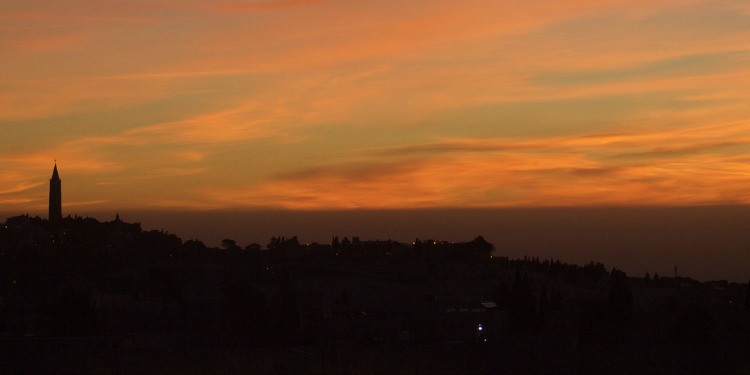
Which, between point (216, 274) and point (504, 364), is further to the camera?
point (216, 274)

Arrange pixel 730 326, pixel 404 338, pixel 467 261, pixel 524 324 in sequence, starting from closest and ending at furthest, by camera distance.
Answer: pixel 730 326 → pixel 404 338 → pixel 524 324 → pixel 467 261

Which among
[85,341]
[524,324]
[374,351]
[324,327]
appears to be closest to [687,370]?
[374,351]

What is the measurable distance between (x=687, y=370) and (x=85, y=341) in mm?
11113

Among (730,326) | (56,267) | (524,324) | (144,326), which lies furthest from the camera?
(56,267)

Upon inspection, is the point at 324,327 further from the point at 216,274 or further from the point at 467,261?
the point at 467,261

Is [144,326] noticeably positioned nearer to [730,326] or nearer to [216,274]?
[730,326]

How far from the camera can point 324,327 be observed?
81.9 ft

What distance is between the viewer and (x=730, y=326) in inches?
901

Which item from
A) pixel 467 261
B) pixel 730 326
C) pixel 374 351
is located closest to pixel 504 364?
pixel 374 351

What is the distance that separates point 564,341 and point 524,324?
3602 cm

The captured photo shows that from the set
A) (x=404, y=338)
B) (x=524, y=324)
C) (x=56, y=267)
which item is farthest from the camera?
(x=56, y=267)

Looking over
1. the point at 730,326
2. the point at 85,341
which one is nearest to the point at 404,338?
the point at 730,326

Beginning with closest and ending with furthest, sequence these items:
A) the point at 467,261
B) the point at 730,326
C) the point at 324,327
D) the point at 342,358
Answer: the point at 342,358 < the point at 730,326 < the point at 324,327 < the point at 467,261

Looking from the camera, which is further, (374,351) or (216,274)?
(216,274)
